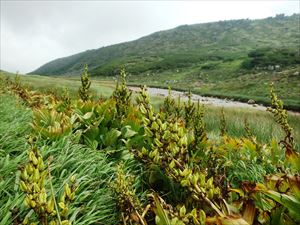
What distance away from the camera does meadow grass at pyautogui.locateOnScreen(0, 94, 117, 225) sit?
3.57 m

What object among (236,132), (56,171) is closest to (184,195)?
(56,171)

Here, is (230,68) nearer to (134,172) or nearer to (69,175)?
(134,172)

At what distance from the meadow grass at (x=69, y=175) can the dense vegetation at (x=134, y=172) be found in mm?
12

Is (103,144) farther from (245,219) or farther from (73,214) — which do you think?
(245,219)

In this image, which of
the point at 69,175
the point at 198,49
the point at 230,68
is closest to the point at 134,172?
the point at 69,175

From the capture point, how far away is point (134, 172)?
16.4ft

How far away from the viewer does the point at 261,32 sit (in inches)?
7633

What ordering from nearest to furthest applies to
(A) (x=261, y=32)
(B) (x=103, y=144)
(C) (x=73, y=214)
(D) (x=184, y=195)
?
(C) (x=73, y=214)
(D) (x=184, y=195)
(B) (x=103, y=144)
(A) (x=261, y=32)

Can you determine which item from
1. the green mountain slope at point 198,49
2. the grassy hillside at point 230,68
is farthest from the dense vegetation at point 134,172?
the green mountain slope at point 198,49

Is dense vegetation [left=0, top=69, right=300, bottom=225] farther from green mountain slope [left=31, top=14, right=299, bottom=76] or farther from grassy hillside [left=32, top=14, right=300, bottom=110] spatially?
green mountain slope [left=31, top=14, right=299, bottom=76]

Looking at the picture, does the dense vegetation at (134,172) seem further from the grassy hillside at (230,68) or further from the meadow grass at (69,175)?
the grassy hillside at (230,68)

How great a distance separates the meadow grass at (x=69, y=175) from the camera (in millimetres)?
3569

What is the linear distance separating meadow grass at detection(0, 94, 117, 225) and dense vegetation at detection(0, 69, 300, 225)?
0.04 feet

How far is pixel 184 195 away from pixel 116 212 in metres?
0.97
